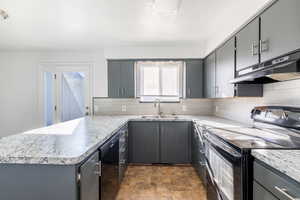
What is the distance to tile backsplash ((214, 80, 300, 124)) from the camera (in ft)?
5.58

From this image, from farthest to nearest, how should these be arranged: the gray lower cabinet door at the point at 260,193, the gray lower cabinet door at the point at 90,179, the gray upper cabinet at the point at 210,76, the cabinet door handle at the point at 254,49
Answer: the gray upper cabinet at the point at 210,76 < the cabinet door handle at the point at 254,49 < the gray lower cabinet door at the point at 90,179 < the gray lower cabinet door at the point at 260,193

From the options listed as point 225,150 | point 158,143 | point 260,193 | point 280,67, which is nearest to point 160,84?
point 158,143

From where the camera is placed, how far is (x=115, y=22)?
250 cm

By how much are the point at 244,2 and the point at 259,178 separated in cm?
169

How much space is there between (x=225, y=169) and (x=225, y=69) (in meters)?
1.43

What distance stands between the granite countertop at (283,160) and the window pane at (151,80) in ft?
9.29

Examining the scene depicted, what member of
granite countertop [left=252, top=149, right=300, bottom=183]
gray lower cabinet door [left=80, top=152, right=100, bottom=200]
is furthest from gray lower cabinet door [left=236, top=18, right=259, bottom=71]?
gray lower cabinet door [left=80, top=152, right=100, bottom=200]

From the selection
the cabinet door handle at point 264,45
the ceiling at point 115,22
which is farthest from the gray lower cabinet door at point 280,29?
the ceiling at point 115,22

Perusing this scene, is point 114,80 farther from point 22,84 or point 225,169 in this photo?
point 225,169

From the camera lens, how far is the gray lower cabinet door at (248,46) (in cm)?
169

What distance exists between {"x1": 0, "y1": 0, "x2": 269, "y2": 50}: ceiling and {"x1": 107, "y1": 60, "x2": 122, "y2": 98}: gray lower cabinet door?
43cm

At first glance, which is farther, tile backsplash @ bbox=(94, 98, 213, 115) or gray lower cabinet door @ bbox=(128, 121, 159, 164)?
tile backsplash @ bbox=(94, 98, 213, 115)

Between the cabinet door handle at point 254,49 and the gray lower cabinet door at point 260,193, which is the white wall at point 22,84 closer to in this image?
the cabinet door handle at point 254,49

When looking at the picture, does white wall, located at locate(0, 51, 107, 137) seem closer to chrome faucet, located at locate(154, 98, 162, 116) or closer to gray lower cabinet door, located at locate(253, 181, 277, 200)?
chrome faucet, located at locate(154, 98, 162, 116)
